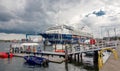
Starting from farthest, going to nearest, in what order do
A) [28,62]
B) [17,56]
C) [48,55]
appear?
[17,56] < [48,55] < [28,62]

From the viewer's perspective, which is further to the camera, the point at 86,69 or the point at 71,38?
the point at 71,38

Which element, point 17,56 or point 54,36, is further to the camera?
point 54,36

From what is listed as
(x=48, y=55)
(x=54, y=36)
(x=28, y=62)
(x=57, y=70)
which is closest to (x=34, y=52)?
(x=48, y=55)

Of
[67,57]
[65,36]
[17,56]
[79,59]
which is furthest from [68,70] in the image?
[65,36]

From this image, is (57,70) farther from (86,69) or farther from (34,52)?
(34,52)

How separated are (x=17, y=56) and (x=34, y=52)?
6415 mm

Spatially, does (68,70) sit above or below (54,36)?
below

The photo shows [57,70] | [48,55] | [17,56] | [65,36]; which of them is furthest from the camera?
[65,36]

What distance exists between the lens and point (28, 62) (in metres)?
47.3

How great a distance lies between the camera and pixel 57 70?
38.7m

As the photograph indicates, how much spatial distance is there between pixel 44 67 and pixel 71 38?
83.8 m

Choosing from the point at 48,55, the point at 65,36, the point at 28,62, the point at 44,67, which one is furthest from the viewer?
the point at 65,36

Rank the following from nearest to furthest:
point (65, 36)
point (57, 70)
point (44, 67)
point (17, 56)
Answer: point (57, 70) < point (44, 67) < point (17, 56) < point (65, 36)

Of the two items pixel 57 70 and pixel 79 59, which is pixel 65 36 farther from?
pixel 57 70
